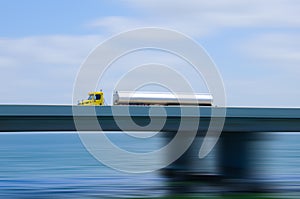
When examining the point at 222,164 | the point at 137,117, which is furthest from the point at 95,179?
the point at 222,164

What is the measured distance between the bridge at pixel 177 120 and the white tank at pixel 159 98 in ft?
2.82

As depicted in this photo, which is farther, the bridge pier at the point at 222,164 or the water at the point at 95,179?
the bridge pier at the point at 222,164

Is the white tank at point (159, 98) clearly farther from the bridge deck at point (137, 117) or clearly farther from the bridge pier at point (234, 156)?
the bridge pier at point (234, 156)

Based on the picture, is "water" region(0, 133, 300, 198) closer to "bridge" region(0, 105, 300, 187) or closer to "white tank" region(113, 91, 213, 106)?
"bridge" region(0, 105, 300, 187)

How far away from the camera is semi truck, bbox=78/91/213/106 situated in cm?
3500

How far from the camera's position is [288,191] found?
105 feet

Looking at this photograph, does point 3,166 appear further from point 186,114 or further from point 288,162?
point 288,162

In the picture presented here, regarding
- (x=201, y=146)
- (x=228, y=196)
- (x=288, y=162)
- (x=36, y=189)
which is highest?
(x=288, y=162)

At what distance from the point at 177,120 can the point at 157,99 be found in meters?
1.58

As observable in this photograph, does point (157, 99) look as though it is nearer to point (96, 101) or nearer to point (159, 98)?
point (159, 98)

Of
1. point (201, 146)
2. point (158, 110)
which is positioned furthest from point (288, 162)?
point (158, 110)

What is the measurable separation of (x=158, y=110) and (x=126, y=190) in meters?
4.85

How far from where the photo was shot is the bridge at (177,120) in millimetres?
31828

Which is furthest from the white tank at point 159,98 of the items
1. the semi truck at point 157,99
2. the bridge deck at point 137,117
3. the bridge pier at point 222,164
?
the bridge pier at point 222,164
